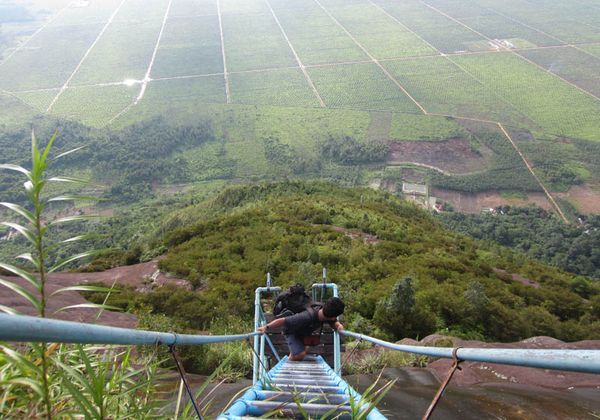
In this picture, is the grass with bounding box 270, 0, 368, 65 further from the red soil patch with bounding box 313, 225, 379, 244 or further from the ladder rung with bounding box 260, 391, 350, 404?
the ladder rung with bounding box 260, 391, 350, 404

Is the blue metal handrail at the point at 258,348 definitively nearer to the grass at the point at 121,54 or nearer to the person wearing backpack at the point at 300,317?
the person wearing backpack at the point at 300,317

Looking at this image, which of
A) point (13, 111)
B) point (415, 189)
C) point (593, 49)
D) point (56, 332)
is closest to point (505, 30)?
point (593, 49)

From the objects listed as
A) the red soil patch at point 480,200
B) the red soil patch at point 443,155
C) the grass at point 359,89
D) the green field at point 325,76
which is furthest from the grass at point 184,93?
the red soil patch at point 480,200

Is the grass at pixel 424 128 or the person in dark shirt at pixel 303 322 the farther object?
the grass at pixel 424 128

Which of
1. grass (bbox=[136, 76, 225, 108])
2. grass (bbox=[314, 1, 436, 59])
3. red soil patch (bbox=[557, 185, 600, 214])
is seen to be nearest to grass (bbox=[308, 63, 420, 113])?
grass (bbox=[314, 1, 436, 59])

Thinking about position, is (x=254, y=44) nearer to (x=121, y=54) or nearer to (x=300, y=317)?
(x=121, y=54)
